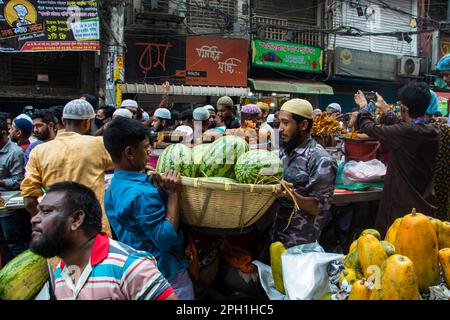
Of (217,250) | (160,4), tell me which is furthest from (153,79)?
(217,250)

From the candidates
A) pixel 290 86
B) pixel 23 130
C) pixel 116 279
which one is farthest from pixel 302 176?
pixel 290 86

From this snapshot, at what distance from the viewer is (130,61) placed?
11.2 m

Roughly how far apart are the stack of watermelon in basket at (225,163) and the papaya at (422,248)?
599 millimetres

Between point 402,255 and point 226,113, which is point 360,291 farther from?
point 226,113

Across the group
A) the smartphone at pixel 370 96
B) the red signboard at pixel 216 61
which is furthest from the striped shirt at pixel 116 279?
the red signboard at pixel 216 61

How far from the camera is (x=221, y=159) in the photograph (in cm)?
199

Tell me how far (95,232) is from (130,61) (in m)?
10.2

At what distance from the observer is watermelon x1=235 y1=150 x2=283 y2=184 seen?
6.15ft

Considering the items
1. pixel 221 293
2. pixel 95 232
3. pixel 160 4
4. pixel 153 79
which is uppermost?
pixel 160 4

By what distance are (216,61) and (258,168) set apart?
10.8 metres

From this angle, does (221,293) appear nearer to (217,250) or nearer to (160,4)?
(217,250)

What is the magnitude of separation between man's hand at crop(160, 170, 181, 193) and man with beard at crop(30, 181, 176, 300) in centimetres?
35
